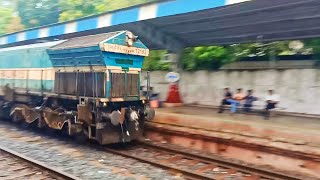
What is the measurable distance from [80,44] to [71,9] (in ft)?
77.0

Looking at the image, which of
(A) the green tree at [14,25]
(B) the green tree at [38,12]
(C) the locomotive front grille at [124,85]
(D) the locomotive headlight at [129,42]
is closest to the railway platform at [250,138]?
(C) the locomotive front grille at [124,85]

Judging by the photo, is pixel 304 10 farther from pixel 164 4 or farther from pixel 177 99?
pixel 177 99

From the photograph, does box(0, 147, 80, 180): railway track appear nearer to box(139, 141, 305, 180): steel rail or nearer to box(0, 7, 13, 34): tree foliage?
box(139, 141, 305, 180): steel rail

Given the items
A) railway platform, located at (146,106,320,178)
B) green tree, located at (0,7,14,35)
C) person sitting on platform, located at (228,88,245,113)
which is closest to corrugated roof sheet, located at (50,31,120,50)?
railway platform, located at (146,106,320,178)

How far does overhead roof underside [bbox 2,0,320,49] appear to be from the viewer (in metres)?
9.41

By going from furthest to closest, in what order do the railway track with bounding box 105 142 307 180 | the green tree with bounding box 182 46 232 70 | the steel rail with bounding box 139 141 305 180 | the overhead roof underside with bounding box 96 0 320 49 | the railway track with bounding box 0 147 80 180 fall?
the green tree with bounding box 182 46 232 70, the overhead roof underside with bounding box 96 0 320 49, the railway track with bounding box 105 142 307 180, the steel rail with bounding box 139 141 305 180, the railway track with bounding box 0 147 80 180

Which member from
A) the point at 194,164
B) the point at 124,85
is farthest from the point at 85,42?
the point at 194,164

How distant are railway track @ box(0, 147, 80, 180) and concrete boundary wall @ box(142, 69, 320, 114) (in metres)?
8.92

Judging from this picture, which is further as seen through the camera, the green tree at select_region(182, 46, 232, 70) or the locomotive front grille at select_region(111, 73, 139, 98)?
the green tree at select_region(182, 46, 232, 70)

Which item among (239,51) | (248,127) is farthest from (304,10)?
(239,51)

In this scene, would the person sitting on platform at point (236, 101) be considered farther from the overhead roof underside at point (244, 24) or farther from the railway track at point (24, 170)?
the railway track at point (24, 170)

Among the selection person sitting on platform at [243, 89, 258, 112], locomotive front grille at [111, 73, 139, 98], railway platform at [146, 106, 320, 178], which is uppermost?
locomotive front grille at [111, 73, 139, 98]

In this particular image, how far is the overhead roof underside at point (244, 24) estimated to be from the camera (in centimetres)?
941

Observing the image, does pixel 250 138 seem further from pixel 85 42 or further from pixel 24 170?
pixel 24 170
